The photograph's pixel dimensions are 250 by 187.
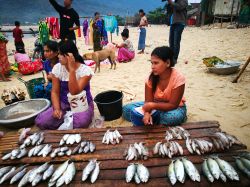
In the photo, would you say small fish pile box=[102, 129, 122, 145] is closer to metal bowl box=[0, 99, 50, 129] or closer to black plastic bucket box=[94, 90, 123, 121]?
black plastic bucket box=[94, 90, 123, 121]

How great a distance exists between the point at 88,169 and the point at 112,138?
2.17ft

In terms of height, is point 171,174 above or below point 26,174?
above

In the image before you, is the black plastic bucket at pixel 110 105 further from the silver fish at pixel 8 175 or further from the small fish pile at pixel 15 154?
the silver fish at pixel 8 175

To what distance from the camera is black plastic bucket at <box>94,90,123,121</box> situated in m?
3.99

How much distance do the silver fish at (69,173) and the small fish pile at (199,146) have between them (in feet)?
4.63

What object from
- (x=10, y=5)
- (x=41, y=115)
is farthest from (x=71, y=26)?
→ (x=10, y=5)

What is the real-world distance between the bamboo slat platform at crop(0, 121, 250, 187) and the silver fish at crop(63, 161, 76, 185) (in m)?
0.05

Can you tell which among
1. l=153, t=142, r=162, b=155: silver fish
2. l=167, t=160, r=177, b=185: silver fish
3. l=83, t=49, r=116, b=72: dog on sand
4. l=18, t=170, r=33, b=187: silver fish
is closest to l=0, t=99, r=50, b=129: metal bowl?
l=18, t=170, r=33, b=187: silver fish

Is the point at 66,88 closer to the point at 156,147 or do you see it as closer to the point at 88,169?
the point at 88,169

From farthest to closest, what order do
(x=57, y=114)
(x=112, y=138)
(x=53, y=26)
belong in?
(x=53, y=26), (x=57, y=114), (x=112, y=138)

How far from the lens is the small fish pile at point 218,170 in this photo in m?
2.01

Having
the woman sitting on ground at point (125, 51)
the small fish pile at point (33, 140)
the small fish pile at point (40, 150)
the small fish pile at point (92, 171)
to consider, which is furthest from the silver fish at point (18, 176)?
the woman sitting on ground at point (125, 51)

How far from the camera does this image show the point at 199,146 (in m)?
2.48

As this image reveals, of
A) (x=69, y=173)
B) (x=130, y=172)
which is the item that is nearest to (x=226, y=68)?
(x=130, y=172)
